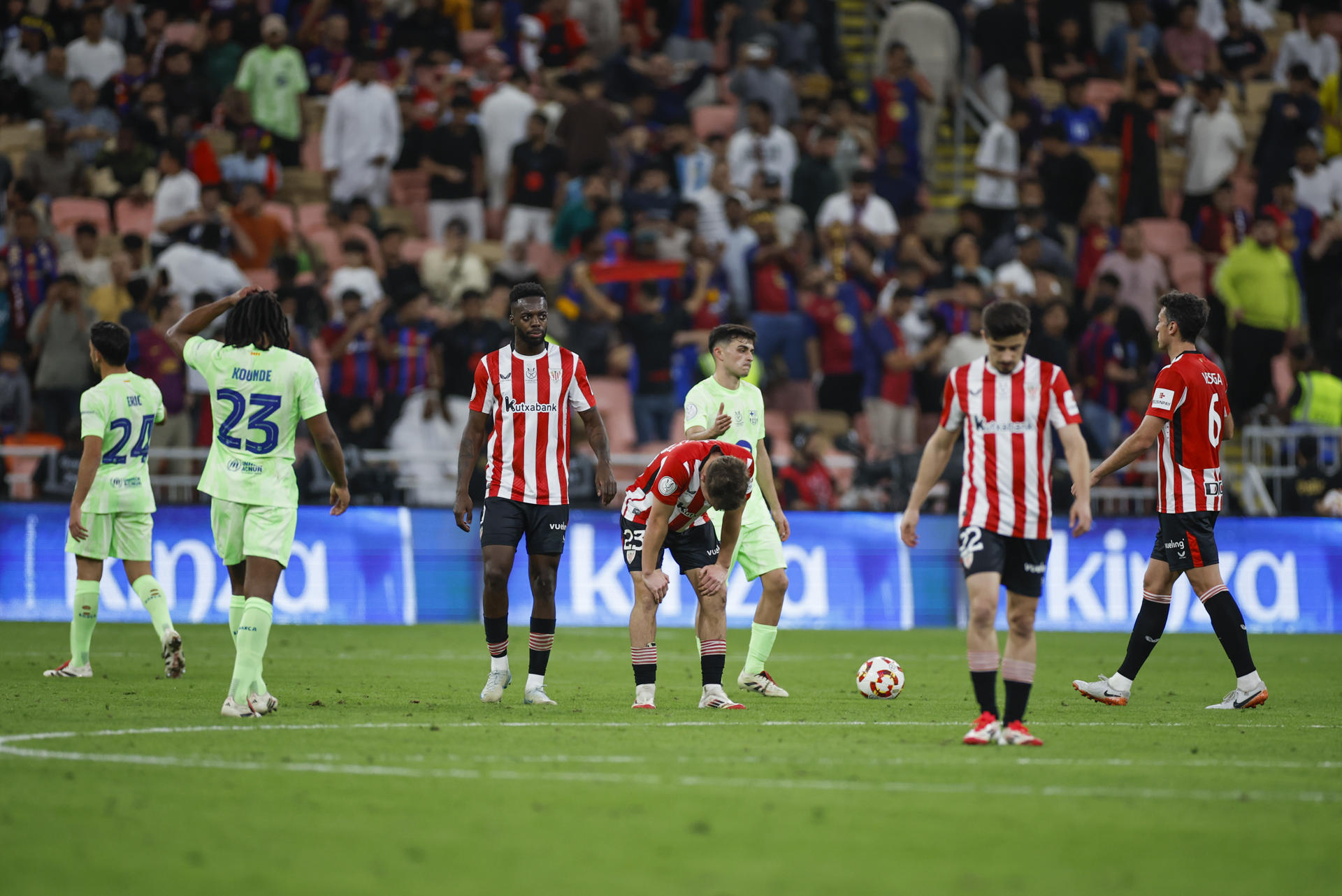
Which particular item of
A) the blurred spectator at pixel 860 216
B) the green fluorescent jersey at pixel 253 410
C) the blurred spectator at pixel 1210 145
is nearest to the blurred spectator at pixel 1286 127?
the blurred spectator at pixel 1210 145

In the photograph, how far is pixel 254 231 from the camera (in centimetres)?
2138

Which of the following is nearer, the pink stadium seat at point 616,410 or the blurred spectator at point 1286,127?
the pink stadium seat at point 616,410

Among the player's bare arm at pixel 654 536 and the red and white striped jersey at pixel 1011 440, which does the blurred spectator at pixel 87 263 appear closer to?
the player's bare arm at pixel 654 536

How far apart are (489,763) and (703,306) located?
1409cm

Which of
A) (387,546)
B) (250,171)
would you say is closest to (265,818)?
(387,546)

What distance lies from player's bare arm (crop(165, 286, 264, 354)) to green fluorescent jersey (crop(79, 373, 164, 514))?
98.3 inches

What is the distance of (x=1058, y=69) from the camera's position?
2614 cm

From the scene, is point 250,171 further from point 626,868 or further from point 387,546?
point 626,868

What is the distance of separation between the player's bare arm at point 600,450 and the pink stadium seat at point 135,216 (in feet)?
42.4

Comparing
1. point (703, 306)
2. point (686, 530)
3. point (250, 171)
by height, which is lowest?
point (686, 530)

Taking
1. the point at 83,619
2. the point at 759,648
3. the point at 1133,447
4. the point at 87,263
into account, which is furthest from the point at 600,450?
the point at 87,263

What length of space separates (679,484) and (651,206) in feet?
42.0

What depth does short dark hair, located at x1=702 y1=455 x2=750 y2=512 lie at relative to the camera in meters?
9.43

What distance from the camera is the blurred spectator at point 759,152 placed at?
74.8 feet
